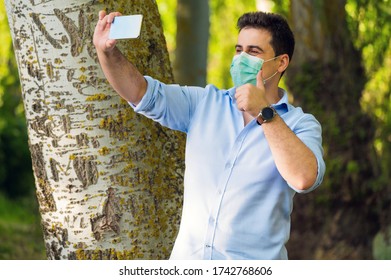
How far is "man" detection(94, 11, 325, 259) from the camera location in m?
2.64

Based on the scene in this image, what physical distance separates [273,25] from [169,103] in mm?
463

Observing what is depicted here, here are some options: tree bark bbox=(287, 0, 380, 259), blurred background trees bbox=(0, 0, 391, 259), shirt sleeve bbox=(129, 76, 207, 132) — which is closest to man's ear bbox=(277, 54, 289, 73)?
shirt sleeve bbox=(129, 76, 207, 132)

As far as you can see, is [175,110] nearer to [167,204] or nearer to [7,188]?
[167,204]

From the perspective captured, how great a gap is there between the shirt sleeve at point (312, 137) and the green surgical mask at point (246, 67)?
0.25 meters

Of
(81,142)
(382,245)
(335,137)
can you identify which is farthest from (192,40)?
(81,142)

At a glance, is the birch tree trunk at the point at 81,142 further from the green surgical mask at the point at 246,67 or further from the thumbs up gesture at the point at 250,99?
the thumbs up gesture at the point at 250,99

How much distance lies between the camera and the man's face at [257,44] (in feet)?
9.57

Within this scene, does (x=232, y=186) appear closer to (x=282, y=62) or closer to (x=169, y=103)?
(x=169, y=103)

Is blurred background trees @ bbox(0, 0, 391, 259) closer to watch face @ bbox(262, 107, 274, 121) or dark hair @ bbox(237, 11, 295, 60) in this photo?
dark hair @ bbox(237, 11, 295, 60)

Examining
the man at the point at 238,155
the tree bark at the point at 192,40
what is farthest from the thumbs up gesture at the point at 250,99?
the tree bark at the point at 192,40

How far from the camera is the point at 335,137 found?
7824 millimetres

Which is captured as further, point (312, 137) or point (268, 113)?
point (312, 137)

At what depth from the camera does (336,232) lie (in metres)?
7.80

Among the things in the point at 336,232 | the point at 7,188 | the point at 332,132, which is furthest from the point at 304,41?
the point at 7,188
